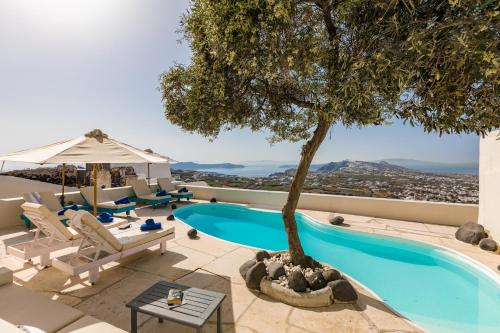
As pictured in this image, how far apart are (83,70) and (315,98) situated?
38.0 ft

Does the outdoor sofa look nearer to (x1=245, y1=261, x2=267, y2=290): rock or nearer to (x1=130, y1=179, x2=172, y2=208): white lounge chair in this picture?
(x1=245, y1=261, x2=267, y2=290): rock

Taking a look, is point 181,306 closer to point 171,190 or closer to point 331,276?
point 331,276

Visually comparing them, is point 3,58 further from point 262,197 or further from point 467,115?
point 467,115

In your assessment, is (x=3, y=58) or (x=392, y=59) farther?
(x=3, y=58)

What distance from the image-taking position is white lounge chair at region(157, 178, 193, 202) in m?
13.6

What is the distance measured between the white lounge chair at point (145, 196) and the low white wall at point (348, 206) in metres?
0.40

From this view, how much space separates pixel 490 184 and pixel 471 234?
5.83ft

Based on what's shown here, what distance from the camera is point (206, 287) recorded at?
4.64 m

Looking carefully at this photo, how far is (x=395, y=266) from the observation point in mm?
7117

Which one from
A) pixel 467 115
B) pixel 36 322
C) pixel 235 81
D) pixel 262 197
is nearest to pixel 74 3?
pixel 235 81

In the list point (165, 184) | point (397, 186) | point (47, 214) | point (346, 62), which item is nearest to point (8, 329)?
point (47, 214)

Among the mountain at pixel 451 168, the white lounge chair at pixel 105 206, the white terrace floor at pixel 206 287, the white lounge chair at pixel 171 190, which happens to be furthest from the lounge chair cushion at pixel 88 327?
the mountain at pixel 451 168

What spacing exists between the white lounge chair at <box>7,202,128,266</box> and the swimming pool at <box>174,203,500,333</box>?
561cm

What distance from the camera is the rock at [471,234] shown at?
24.4 ft
